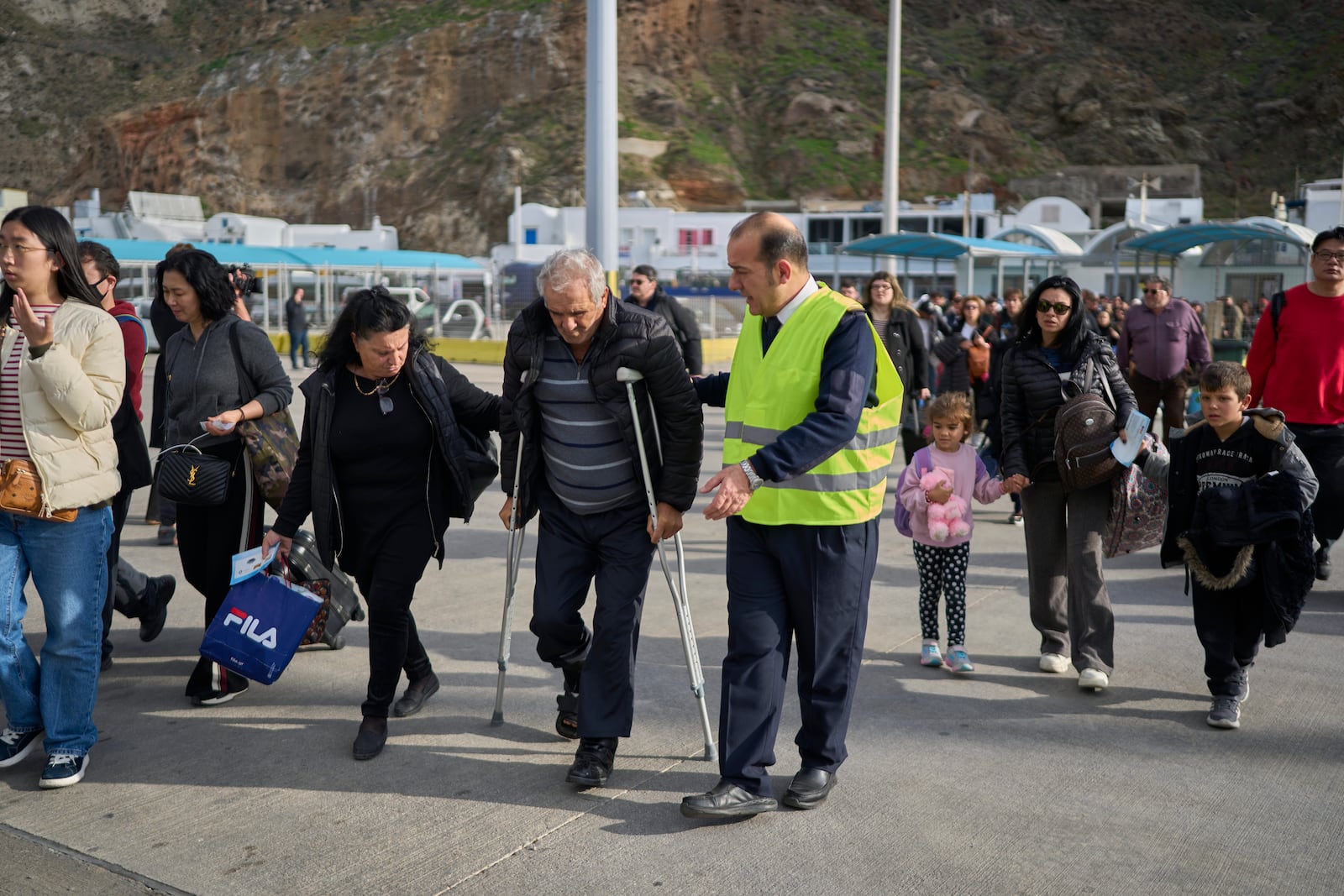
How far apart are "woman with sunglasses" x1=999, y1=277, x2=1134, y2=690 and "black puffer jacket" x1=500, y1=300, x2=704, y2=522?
1.81 meters

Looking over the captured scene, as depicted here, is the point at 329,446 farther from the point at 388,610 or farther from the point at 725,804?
the point at 725,804

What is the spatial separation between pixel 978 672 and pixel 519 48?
89.9 metres

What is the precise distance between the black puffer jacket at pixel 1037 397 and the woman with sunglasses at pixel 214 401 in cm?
306

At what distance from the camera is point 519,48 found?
89.3m

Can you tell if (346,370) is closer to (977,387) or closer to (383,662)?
(383,662)

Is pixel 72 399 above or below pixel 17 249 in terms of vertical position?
below

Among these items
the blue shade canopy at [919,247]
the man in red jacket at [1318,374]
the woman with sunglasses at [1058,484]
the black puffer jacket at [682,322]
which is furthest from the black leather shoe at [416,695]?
the blue shade canopy at [919,247]

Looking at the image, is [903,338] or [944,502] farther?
[903,338]

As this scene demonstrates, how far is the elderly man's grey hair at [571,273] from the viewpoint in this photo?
3.94 m

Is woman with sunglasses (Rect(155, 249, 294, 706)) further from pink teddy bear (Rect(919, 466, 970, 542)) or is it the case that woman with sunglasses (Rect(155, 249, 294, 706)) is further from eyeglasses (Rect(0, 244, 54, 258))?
pink teddy bear (Rect(919, 466, 970, 542))

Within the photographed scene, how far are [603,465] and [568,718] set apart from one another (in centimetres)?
104

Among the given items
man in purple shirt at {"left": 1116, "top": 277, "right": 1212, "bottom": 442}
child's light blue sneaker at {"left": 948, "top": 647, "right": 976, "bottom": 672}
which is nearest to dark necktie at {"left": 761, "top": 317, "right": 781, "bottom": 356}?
child's light blue sneaker at {"left": 948, "top": 647, "right": 976, "bottom": 672}

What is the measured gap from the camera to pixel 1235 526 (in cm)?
466

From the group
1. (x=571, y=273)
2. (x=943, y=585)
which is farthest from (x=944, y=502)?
(x=571, y=273)
